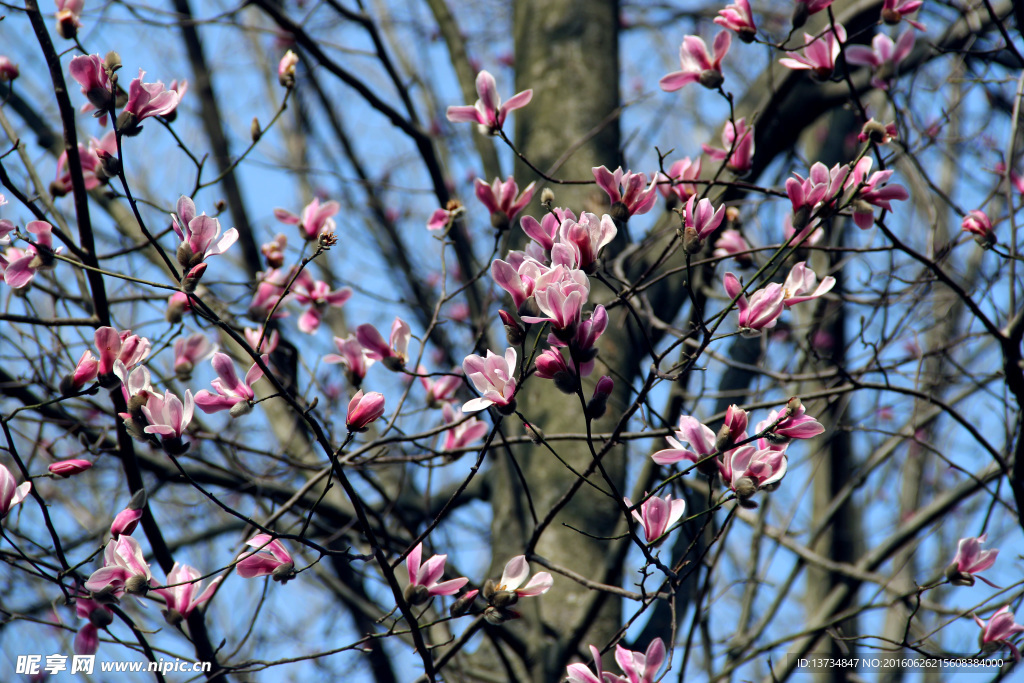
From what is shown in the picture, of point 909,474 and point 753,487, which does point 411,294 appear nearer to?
point 753,487

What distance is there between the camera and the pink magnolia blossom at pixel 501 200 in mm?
1759

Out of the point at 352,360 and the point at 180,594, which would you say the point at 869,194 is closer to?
the point at 352,360

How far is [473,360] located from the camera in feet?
4.04

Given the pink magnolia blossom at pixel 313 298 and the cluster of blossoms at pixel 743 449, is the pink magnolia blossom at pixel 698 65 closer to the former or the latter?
the cluster of blossoms at pixel 743 449

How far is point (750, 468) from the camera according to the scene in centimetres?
140

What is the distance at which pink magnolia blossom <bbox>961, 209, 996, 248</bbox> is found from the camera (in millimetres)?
1785

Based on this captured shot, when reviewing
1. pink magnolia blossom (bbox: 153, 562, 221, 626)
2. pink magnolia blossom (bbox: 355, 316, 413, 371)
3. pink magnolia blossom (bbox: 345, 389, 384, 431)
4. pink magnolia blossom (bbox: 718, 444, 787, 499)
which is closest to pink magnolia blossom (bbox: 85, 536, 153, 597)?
pink magnolia blossom (bbox: 153, 562, 221, 626)

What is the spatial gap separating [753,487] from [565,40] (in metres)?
2.16

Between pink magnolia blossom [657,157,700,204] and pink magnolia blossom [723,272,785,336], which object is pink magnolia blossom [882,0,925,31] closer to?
pink magnolia blossom [657,157,700,204]

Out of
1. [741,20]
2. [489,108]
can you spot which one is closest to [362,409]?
[489,108]

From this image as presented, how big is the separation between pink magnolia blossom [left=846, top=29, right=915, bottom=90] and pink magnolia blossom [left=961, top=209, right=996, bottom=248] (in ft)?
1.66

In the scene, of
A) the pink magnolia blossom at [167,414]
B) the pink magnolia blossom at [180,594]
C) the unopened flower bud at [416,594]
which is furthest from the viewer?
the pink magnolia blossom at [180,594]

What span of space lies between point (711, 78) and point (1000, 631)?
1370 millimetres

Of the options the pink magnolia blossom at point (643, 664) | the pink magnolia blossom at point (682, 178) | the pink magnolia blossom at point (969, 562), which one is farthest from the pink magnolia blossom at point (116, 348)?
the pink magnolia blossom at point (969, 562)
